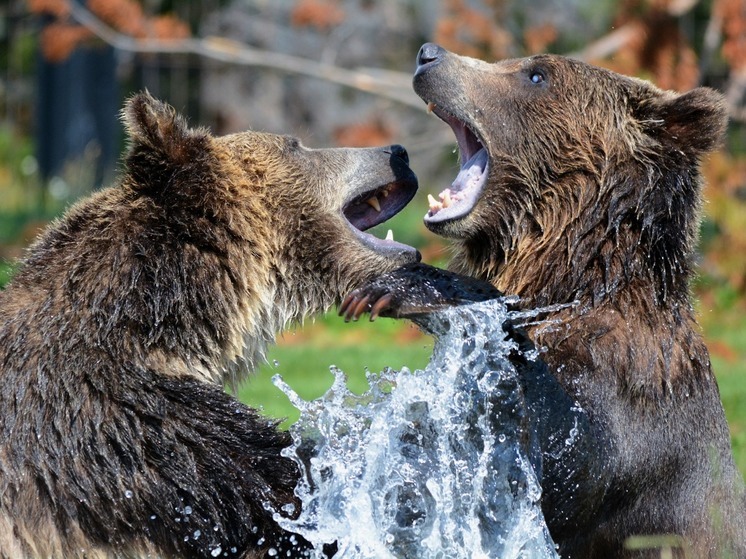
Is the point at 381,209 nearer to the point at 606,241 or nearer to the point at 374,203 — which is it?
the point at 374,203

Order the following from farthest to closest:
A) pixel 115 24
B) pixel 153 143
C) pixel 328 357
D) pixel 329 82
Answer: pixel 329 82
pixel 115 24
pixel 328 357
pixel 153 143

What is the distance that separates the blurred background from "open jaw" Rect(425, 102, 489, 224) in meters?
2.29

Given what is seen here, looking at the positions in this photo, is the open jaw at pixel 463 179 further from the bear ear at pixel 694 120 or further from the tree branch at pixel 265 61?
the tree branch at pixel 265 61

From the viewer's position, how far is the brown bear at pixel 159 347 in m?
3.85

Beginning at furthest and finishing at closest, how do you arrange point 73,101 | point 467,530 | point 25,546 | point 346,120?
point 346,120, point 73,101, point 467,530, point 25,546

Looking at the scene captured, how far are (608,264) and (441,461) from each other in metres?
0.96

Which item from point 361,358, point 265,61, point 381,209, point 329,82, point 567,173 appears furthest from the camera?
point 329,82

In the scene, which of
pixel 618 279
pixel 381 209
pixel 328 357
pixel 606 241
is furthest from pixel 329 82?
pixel 618 279

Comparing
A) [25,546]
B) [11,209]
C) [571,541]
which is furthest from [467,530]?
[11,209]

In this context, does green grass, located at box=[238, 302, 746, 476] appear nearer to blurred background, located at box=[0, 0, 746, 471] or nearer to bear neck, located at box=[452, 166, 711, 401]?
blurred background, located at box=[0, 0, 746, 471]

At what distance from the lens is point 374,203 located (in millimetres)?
5086

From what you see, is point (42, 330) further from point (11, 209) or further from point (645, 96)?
point (11, 209)

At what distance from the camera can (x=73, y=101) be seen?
14.4 metres

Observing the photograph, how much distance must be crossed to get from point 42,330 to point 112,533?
0.69m
